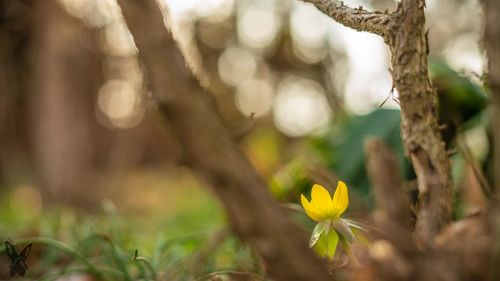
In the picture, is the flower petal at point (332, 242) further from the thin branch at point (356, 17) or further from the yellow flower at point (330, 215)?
the thin branch at point (356, 17)

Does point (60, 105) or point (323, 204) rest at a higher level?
point (323, 204)

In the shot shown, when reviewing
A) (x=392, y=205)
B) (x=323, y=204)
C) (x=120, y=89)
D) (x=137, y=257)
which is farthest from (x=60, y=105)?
(x=392, y=205)

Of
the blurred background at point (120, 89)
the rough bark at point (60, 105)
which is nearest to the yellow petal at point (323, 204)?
the blurred background at point (120, 89)

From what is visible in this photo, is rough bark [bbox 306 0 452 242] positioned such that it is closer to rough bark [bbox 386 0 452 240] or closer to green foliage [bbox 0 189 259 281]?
rough bark [bbox 386 0 452 240]

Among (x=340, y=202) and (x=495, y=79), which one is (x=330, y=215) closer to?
(x=340, y=202)

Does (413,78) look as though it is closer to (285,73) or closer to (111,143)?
(285,73)

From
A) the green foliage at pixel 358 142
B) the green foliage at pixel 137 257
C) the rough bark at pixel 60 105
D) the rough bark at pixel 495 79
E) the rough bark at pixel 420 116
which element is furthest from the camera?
the rough bark at pixel 60 105
